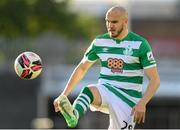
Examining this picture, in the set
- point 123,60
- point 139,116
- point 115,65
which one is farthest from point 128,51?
point 139,116

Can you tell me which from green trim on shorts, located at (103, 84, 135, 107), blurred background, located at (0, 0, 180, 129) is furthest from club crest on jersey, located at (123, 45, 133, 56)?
blurred background, located at (0, 0, 180, 129)

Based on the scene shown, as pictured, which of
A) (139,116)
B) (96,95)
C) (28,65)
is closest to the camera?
(139,116)

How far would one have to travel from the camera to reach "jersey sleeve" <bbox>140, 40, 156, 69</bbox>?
474 inches

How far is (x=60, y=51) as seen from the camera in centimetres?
5394

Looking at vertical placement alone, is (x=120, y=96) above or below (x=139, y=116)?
above

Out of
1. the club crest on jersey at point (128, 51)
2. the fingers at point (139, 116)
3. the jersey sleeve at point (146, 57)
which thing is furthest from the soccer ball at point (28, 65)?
the fingers at point (139, 116)

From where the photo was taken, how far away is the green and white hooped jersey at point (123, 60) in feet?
39.9

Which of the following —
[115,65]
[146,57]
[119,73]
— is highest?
[146,57]

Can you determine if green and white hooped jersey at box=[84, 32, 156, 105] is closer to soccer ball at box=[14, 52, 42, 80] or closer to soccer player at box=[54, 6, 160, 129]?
soccer player at box=[54, 6, 160, 129]

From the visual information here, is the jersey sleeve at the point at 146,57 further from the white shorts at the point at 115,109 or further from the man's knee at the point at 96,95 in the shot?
the man's knee at the point at 96,95

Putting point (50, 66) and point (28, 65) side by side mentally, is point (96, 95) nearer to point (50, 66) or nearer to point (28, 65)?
point (28, 65)

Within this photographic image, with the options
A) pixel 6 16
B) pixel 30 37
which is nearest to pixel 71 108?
pixel 6 16

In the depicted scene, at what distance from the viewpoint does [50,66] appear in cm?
4647

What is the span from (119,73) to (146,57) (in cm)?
44
